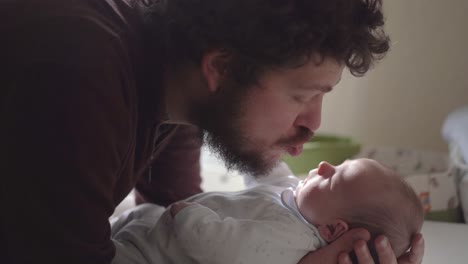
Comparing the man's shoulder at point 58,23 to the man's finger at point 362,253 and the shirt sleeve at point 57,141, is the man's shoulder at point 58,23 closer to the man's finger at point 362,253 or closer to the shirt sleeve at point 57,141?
the shirt sleeve at point 57,141

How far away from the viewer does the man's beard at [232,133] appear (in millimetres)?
977

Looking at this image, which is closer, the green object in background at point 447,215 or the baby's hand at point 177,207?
the baby's hand at point 177,207

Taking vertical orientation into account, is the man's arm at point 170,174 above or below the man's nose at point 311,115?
below

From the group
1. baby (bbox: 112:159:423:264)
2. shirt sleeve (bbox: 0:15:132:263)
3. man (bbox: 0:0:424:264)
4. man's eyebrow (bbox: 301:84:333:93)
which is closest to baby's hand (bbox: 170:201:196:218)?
baby (bbox: 112:159:423:264)

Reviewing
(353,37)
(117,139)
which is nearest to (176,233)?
(117,139)

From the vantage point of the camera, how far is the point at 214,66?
95 centimetres

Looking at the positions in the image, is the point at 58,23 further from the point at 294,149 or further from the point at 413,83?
the point at 413,83

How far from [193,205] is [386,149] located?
3.55 ft

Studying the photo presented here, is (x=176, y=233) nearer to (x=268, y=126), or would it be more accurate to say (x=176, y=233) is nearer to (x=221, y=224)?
(x=221, y=224)

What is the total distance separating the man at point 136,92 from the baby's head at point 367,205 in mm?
Answer: 35

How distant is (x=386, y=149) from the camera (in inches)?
72.3

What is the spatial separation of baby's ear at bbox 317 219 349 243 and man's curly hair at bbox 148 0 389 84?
307 mm

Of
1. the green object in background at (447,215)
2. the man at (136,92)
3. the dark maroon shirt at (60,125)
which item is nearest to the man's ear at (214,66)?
the man at (136,92)

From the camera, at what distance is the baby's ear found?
3.17 ft
